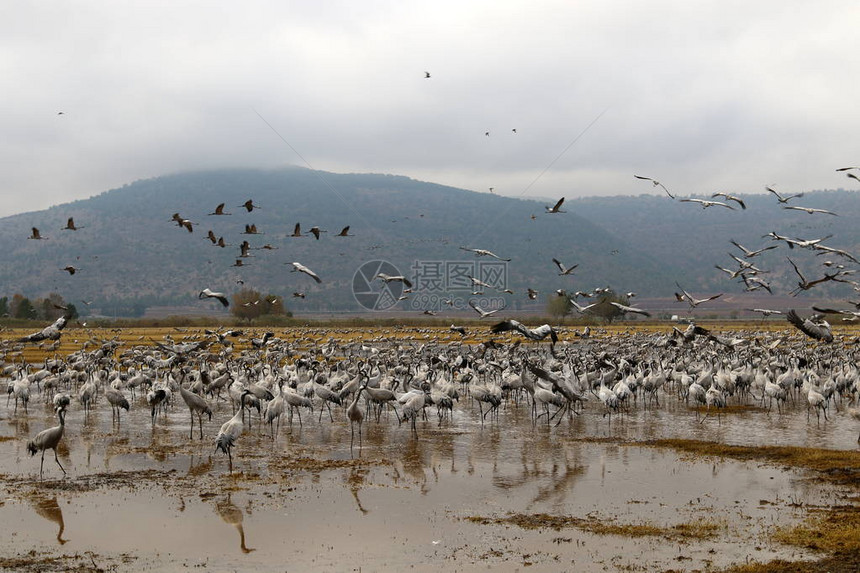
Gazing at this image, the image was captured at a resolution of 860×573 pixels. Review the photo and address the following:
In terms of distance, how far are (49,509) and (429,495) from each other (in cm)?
664

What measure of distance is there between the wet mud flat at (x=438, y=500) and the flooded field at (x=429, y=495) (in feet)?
0.16

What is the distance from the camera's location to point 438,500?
14.4m

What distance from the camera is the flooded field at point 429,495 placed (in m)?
11.2

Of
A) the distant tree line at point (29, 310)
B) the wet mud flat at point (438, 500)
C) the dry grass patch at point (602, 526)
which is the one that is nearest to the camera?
the wet mud flat at point (438, 500)

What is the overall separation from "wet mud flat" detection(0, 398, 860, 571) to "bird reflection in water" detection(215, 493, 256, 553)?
51mm

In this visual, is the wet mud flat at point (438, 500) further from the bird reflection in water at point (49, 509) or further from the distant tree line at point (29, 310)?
the distant tree line at point (29, 310)

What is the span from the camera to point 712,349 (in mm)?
45094

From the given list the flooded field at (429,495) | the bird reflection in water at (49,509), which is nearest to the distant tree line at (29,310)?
the flooded field at (429,495)

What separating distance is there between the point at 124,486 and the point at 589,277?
Answer: 182934mm

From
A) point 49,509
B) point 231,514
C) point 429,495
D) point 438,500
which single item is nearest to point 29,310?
point 49,509

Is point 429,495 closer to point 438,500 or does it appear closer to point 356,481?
point 438,500

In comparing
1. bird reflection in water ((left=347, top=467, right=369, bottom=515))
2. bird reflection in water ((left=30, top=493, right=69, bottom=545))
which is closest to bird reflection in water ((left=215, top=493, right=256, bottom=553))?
bird reflection in water ((left=347, top=467, right=369, bottom=515))

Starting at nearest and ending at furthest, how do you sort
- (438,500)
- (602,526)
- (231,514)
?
(602,526)
(231,514)
(438,500)

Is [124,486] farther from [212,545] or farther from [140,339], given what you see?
[140,339]
